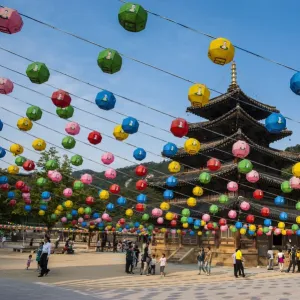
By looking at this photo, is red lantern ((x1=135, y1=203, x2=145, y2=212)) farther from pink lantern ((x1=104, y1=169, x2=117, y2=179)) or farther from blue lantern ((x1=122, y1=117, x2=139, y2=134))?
blue lantern ((x1=122, y1=117, x2=139, y2=134))

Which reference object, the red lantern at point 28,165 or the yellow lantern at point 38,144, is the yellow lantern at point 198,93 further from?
the red lantern at point 28,165

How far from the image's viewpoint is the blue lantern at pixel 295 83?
803cm

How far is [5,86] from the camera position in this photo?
10.1 m

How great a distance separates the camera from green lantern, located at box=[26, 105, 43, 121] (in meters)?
11.8

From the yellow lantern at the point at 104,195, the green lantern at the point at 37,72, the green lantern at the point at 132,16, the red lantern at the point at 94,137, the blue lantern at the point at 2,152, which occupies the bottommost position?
the yellow lantern at the point at 104,195

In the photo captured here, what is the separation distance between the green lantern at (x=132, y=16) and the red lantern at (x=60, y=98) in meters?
3.33

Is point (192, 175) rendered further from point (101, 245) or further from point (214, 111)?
point (101, 245)

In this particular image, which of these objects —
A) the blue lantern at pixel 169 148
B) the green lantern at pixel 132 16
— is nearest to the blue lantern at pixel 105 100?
A: the green lantern at pixel 132 16

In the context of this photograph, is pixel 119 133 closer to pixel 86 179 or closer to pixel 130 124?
pixel 130 124

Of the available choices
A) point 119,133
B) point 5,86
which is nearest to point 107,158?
point 119,133

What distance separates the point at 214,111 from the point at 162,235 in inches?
417

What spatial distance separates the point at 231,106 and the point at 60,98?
22649 millimetres

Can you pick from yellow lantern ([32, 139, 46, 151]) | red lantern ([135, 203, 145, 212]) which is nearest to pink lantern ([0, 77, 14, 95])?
yellow lantern ([32, 139, 46, 151])

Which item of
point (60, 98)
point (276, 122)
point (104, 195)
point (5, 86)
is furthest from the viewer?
point (104, 195)
